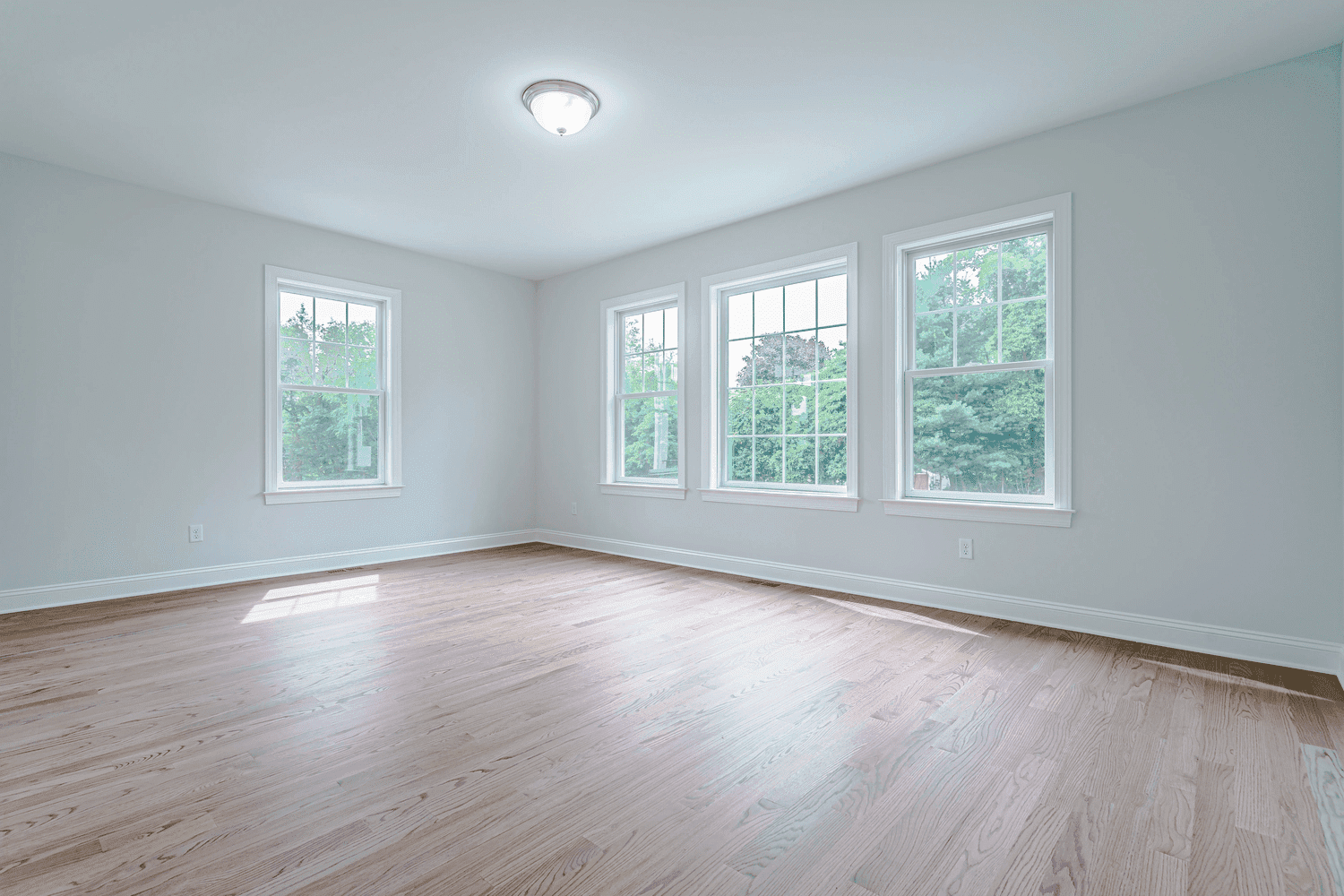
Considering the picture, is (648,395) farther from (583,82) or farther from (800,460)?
(583,82)

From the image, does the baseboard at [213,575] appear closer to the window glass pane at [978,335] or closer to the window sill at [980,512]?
the window sill at [980,512]

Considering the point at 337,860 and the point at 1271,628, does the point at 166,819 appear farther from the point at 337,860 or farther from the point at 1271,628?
the point at 1271,628

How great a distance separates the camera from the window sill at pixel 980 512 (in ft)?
11.1

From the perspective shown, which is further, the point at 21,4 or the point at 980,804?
the point at 21,4

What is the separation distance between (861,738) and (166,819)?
2.00 m

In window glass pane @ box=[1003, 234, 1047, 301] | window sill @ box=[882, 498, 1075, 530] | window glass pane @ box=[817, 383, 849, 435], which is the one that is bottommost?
window sill @ box=[882, 498, 1075, 530]

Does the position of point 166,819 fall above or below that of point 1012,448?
below

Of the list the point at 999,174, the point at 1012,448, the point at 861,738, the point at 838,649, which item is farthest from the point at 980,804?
the point at 999,174

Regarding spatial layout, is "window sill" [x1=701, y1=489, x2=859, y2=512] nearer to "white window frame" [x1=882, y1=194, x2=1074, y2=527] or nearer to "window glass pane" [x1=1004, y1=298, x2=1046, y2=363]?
"white window frame" [x1=882, y1=194, x2=1074, y2=527]

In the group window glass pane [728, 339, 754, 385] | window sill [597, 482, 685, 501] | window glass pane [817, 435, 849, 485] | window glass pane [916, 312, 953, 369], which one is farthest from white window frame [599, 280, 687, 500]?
window glass pane [916, 312, 953, 369]

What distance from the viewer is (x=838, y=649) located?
3008 millimetres

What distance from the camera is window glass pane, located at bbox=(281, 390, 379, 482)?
491 cm

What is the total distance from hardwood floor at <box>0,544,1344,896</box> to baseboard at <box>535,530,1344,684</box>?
151 mm

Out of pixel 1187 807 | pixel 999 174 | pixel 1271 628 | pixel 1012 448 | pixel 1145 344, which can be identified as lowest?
pixel 1187 807
